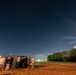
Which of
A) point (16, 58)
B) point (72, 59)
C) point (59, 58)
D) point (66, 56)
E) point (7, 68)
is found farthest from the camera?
point (59, 58)

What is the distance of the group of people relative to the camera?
85.1 ft

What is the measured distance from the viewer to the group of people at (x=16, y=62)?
26.0m

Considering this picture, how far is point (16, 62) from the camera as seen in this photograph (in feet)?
90.2

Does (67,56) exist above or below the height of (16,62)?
above

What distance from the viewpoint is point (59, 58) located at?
81.1 m

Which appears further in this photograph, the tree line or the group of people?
the tree line

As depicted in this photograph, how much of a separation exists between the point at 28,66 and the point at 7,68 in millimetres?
4309

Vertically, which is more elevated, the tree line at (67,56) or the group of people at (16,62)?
the tree line at (67,56)

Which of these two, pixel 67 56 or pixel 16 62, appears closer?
pixel 16 62

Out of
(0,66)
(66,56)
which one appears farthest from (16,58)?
(66,56)

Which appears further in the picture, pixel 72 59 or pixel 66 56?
pixel 66 56

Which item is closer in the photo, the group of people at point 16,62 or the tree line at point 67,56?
the group of people at point 16,62

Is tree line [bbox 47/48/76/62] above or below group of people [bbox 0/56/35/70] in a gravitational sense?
above

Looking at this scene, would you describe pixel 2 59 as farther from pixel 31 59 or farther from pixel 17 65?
pixel 31 59
